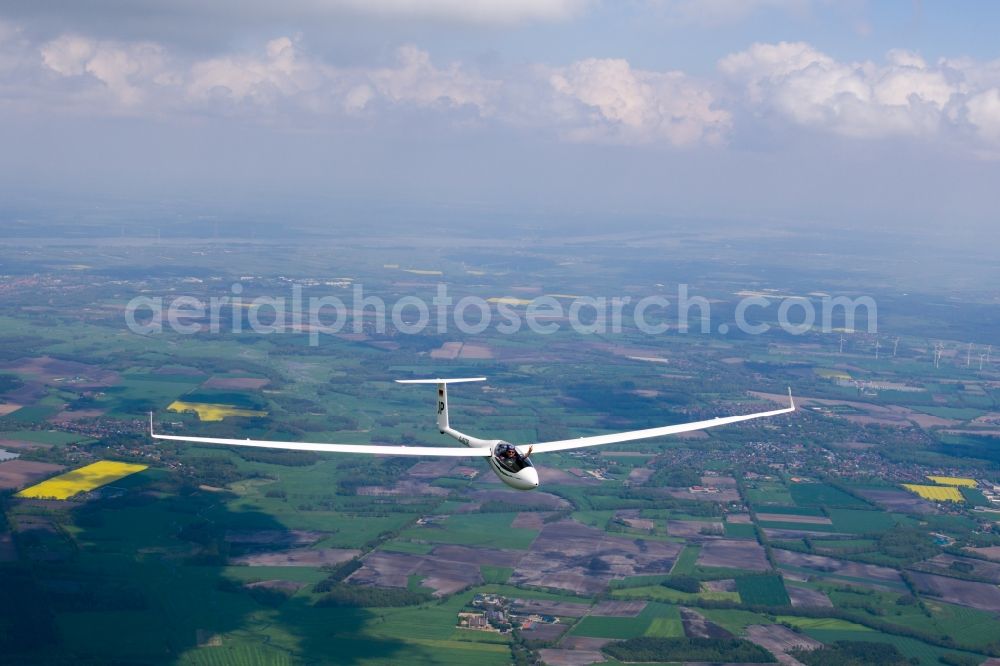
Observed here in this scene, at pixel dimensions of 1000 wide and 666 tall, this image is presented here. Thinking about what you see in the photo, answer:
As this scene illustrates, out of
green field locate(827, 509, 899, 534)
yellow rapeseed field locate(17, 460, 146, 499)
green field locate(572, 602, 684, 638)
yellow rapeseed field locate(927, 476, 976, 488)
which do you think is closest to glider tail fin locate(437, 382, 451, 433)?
green field locate(572, 602, 684, 638)

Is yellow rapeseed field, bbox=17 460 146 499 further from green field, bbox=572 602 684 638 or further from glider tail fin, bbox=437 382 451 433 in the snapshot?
glider tail fin, bbox=437 382 451 433

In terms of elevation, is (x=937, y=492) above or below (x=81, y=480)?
below

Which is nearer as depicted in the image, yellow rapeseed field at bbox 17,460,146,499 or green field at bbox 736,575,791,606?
green field at bbox 736,575,791,606

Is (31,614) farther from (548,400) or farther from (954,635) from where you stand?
(548,400)

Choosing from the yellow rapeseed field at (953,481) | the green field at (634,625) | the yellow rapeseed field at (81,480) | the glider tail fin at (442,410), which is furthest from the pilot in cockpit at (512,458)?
the yellow rapeseed field at (953,481)

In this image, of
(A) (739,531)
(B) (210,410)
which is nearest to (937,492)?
(A) (739,531)

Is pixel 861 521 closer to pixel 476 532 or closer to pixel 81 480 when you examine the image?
pixel 476 532

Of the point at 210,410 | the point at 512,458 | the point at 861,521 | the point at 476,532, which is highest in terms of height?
the point at 512,458
